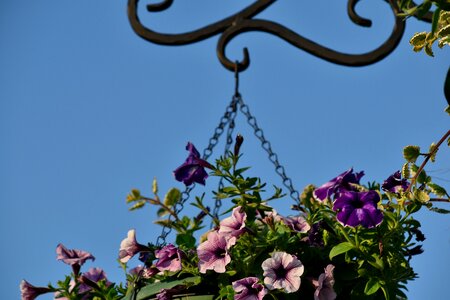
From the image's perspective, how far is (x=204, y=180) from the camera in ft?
4.78

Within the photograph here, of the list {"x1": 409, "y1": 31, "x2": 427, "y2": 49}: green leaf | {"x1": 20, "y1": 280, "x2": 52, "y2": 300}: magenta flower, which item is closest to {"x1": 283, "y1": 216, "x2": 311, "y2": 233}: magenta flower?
{"x1": 409, "y1": 31, "x2": 427, "y2": 49}: green leaf

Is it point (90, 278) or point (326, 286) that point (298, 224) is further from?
point (90, 278)

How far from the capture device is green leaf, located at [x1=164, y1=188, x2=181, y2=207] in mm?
1524

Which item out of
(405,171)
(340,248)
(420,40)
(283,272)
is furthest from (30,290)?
(420,40)

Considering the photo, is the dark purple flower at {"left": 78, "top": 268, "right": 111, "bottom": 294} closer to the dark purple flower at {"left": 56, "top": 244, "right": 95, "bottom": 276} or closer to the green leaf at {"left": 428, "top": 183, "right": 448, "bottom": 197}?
the dark purple flower at {"left": 56, "top": 244, "right": 95, "bottom": 276}

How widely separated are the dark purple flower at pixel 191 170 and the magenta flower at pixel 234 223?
0.11 metres

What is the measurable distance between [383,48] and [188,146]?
57cm

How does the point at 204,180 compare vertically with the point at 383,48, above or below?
below

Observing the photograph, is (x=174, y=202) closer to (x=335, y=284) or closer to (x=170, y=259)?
(x=170, y=259)

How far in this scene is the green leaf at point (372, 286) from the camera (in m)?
1.26

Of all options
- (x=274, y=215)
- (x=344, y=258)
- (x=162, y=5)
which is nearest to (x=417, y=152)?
(x=344, y=258)

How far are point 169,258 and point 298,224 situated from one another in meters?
0.25

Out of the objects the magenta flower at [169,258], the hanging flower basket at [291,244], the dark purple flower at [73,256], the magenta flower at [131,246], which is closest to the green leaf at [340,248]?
the hanging flower basket at [291,244]

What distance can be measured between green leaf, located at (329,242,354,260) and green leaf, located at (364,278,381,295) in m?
0.07
